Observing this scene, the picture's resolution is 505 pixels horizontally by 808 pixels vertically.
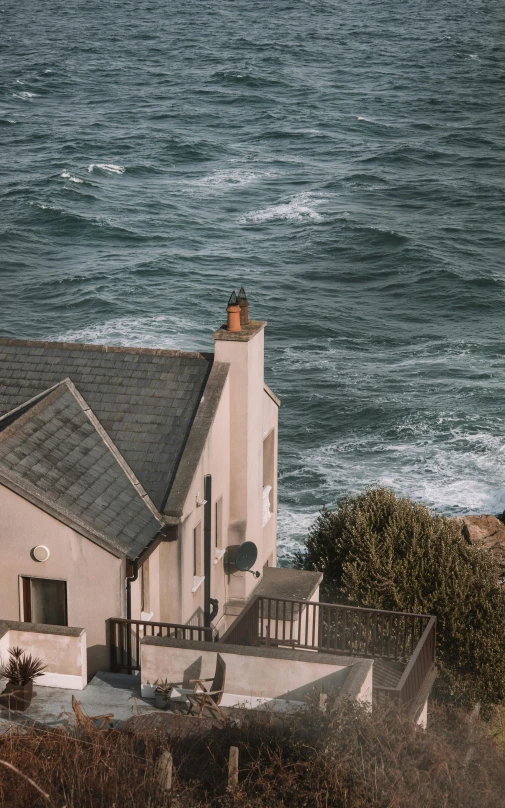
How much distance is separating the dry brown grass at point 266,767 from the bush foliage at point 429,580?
43.2 ft

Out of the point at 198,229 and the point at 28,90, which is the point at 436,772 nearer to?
the point at 198,229

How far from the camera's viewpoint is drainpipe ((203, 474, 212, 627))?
869 inches

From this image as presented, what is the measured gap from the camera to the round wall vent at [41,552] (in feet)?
61.9

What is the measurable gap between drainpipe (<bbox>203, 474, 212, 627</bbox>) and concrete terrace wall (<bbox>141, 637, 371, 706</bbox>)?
5063 millimetres

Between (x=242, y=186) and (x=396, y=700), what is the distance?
3623 inches

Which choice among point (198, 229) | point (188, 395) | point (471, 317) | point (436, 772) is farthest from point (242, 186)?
point (436, 772)

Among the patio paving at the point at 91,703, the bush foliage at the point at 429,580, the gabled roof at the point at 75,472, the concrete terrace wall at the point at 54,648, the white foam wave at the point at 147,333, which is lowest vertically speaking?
the white foam wave at the point at 147,333

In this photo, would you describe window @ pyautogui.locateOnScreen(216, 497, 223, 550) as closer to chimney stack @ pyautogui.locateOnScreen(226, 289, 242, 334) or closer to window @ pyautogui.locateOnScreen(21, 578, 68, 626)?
chimney stack @ pyautogui.locateOnScreen(226, 289, 242, 334)

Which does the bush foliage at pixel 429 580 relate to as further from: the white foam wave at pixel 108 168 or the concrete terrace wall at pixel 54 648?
the white foam wave at pixel 108 168

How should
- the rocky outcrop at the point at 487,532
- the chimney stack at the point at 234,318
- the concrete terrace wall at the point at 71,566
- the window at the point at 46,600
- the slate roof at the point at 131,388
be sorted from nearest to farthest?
1. the concrete terrace wall at the point at 71,566
2. the window at the point at 46,600
3. the slate roof at the point at 131,388
4. the chimney stack at the point at 234,318
5. the rocky outcrop at the point at 487,532

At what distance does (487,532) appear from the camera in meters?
41.0

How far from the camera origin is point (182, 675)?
→ 56.7ft

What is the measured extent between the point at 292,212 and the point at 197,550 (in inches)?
3138

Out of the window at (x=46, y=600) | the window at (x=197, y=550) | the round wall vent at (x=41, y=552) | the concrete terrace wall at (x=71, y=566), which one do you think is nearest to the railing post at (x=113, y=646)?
the concrete terrace wall at (x=71, y=566)
